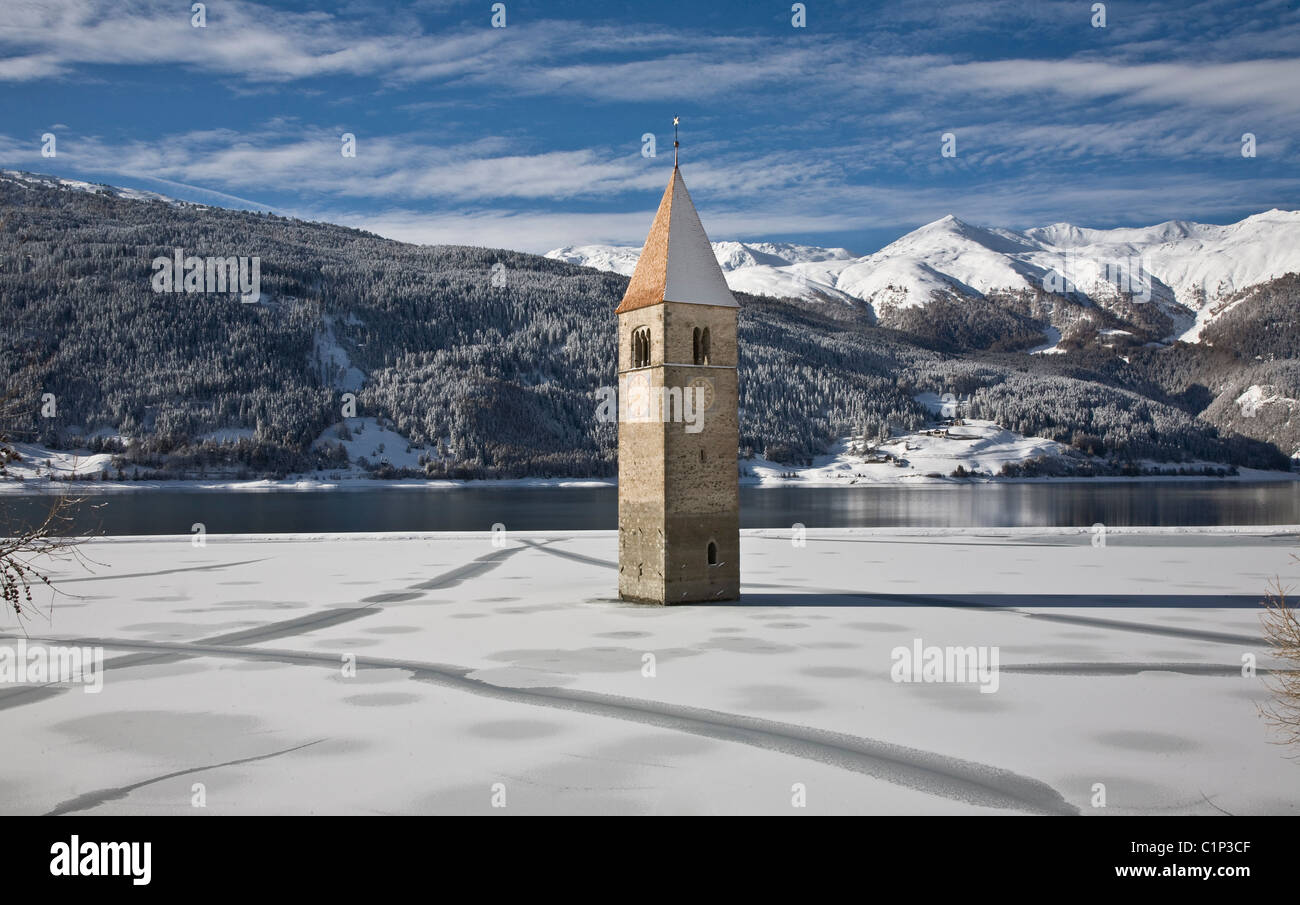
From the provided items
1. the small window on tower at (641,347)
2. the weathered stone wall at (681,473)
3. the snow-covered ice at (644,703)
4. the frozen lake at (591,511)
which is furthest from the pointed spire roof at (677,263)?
the frozen lake at (591,511)

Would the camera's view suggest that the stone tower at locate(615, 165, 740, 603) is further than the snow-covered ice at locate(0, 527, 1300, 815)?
Yes

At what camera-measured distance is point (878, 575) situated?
38.7 metres

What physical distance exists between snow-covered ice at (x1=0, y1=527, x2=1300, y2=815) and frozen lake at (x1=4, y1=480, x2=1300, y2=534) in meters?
48.3

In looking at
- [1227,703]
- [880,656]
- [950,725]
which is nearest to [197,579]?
[880,656]

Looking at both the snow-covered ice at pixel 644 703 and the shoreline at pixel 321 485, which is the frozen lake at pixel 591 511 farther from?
the snow-covered ice at pixel 644 703

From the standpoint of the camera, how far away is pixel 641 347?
32.4 meters

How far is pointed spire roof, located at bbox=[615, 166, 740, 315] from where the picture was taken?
31500 millimetres

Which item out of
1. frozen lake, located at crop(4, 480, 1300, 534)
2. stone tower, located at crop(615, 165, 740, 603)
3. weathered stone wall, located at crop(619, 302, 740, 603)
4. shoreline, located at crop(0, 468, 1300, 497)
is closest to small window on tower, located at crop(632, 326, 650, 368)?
stone tower, located at crop(615, 165, 740, 603)

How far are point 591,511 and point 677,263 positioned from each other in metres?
81.8

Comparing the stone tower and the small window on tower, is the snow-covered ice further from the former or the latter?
the small window on tower

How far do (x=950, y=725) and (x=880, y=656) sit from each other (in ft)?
19.4

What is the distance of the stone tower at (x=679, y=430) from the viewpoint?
30.7 m

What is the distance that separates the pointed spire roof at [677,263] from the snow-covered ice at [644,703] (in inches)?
393
